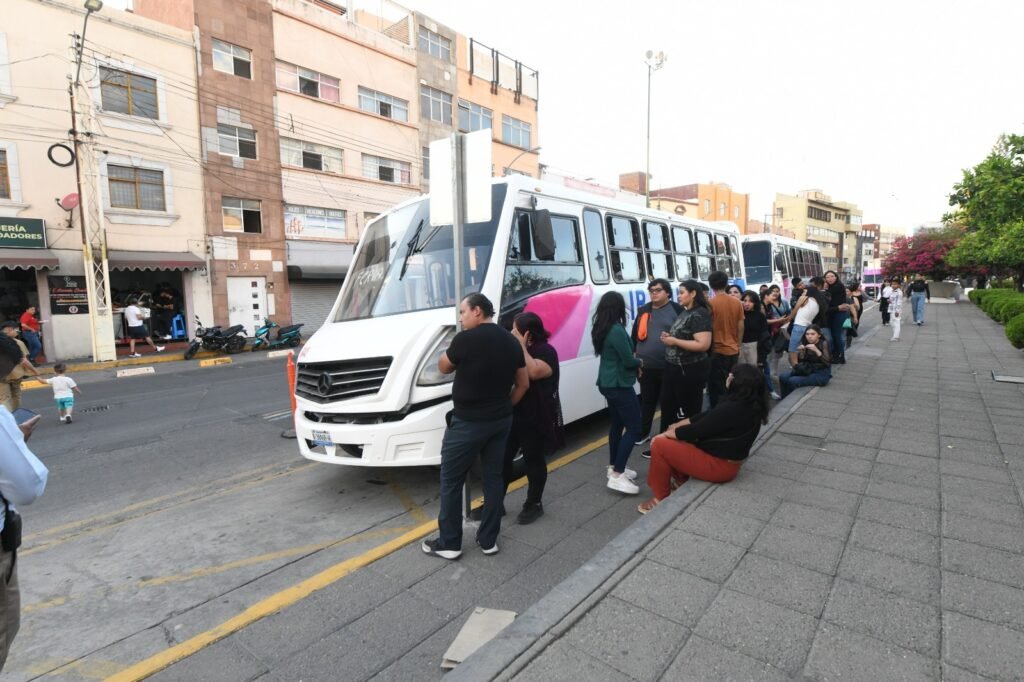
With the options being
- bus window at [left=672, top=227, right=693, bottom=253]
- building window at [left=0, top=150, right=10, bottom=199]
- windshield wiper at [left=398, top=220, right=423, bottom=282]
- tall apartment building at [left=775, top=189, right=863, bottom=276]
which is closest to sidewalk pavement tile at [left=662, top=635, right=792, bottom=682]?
windshield wiper at [left=398, top=220, right=423, bottom=282]

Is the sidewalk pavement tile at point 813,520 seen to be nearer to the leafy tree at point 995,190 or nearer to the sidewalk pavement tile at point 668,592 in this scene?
the sidewalk pavement tile at point 668,592

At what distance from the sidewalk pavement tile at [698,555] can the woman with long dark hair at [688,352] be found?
78.7 inches

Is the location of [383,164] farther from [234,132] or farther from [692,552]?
[692,552]

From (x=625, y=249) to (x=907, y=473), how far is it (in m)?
4.02

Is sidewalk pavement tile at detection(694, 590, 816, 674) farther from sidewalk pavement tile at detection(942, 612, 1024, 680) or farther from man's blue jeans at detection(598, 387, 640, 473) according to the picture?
man's blue jeans at detection(598, 387, 640, 473)

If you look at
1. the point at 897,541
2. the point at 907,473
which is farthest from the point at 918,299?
the point at 897,541

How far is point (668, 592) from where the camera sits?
297cm

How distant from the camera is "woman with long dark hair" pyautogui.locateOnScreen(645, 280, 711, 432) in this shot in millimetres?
5219

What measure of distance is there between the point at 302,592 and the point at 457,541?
1005 millimetres

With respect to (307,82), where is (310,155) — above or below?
below

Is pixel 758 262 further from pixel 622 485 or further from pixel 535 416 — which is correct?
pixel 535 416

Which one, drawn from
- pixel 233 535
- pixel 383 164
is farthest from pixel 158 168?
pixel 233 535

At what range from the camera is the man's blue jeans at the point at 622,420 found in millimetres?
4754

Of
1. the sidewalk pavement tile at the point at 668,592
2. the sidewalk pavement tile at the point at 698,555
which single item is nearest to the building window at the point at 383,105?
the sidewalk pavement tile at the point at 698,555
